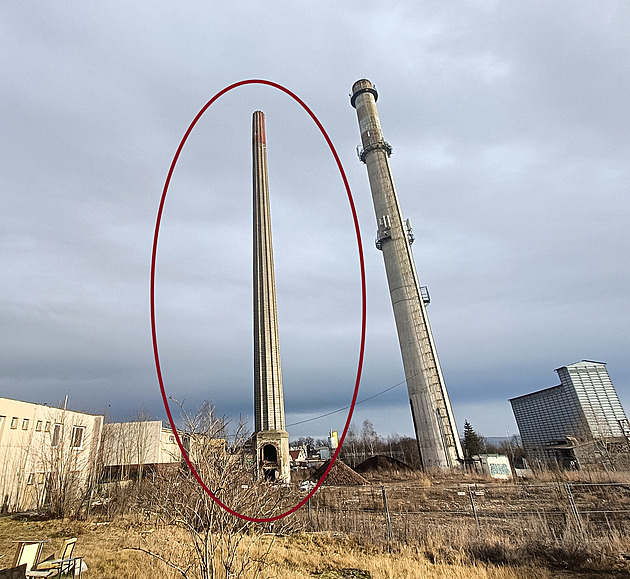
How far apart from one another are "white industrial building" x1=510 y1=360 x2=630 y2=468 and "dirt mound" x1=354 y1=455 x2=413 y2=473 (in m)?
15.8

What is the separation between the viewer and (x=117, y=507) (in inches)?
803

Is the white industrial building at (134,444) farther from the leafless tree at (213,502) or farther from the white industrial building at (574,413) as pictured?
the white industrial building at (574,413)

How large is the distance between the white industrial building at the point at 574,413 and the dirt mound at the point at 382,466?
51.7ft

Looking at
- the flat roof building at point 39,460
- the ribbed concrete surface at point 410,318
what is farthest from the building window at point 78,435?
the ribbed concrete surface at point 410,318

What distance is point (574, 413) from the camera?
42.3 metres

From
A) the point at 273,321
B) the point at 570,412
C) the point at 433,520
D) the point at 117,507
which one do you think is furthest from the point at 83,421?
the point at 570,412

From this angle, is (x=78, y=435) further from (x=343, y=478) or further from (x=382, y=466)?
(x=382, y=466)

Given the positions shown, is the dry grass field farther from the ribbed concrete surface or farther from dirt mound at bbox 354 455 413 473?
dirt mound at bbox 354 455 413 473

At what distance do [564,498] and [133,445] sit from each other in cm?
4020

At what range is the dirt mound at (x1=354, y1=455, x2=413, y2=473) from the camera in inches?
1352

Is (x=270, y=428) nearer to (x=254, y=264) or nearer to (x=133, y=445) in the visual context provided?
(x=133, y=445)

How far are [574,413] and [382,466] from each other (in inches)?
997

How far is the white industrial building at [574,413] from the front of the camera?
39906mm

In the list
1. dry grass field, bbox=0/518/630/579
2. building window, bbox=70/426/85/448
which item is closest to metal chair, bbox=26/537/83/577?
dry grass field, bbox=0/518/630/579
